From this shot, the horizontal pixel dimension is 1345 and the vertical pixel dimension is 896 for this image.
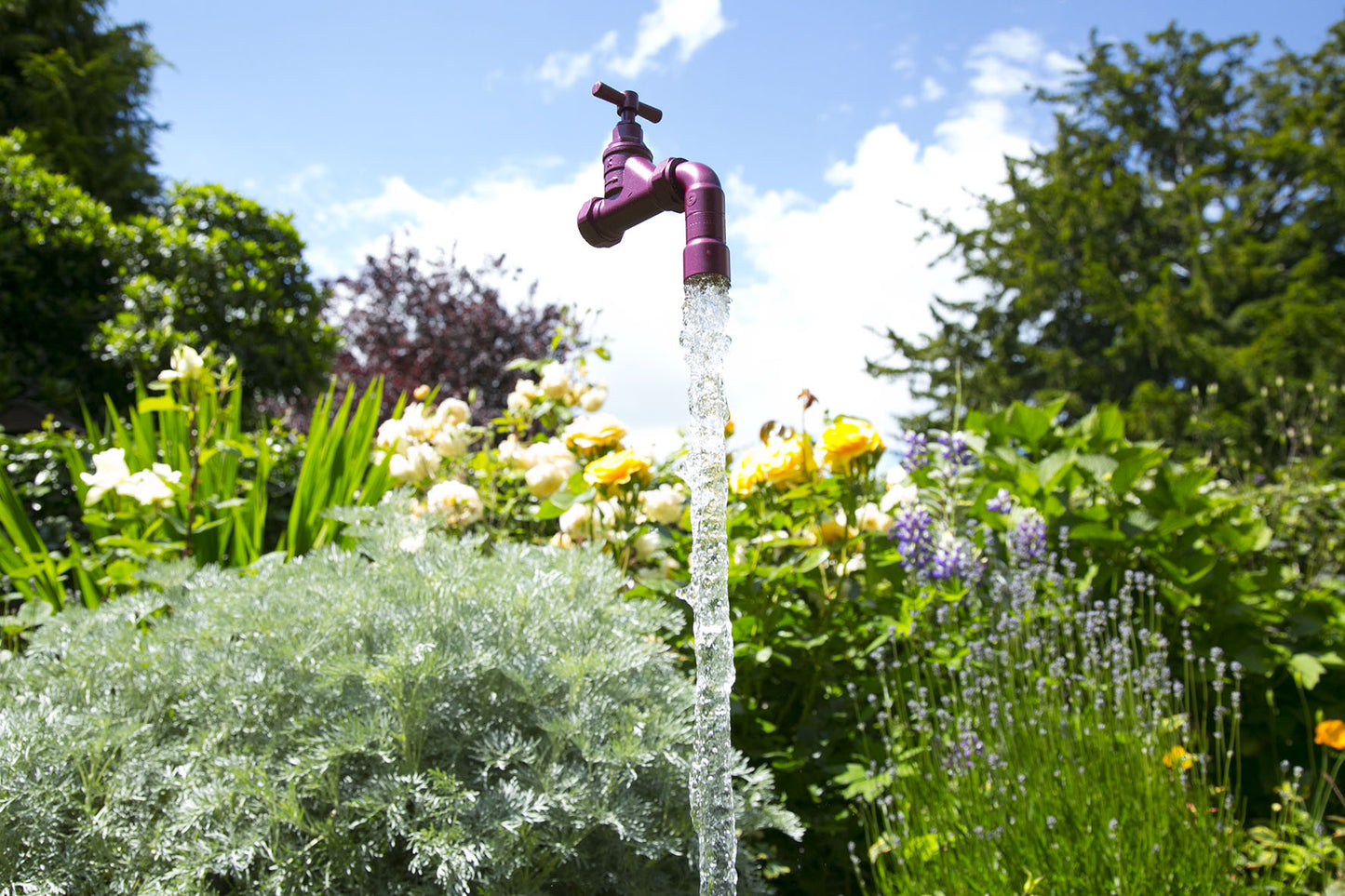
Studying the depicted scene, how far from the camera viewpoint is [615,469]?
2166 millimetres

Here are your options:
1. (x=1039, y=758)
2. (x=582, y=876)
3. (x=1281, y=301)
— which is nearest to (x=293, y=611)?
(x=582, y=876)

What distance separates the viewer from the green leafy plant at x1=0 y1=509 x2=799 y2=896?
4.67ft

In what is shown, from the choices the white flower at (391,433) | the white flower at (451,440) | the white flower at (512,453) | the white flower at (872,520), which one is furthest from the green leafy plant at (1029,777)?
the white flower at (391,433)

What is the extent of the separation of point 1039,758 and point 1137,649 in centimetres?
93

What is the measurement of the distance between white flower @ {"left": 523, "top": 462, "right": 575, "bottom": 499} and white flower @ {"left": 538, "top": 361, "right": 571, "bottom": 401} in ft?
1.61

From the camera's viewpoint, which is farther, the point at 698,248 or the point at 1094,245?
the point at 1094,245

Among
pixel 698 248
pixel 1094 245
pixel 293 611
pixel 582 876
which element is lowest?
pixel 582 876

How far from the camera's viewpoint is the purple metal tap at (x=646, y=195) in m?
1.25

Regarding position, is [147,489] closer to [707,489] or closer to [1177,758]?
[707,489]

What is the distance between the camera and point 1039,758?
6.39 ft

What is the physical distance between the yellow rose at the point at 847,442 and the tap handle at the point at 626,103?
88cm

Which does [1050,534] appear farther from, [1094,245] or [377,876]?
[1094,245]

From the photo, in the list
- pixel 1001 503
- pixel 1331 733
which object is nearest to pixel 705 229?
pixel 1001 503

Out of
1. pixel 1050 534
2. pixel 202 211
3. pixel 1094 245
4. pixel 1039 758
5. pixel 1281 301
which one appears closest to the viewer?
pixel 1039 758
